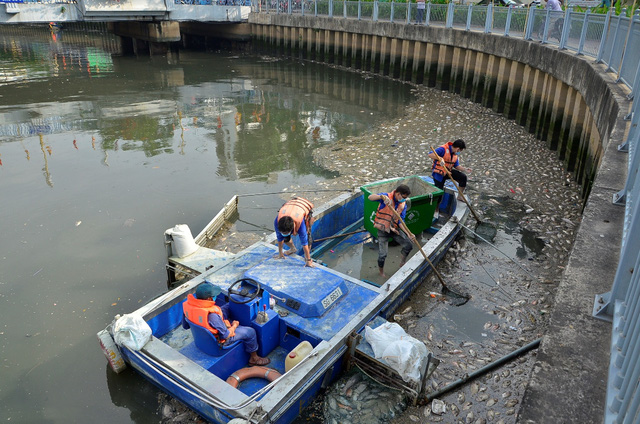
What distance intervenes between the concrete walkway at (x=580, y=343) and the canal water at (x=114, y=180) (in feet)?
15.1

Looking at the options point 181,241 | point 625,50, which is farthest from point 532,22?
point 181,241

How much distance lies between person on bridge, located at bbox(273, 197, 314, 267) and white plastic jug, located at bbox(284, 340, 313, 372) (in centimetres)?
162

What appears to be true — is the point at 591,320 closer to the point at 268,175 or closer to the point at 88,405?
the point at 88,405

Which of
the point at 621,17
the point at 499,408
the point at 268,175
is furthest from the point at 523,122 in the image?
the point at 499,408

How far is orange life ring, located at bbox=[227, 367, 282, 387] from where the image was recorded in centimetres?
556

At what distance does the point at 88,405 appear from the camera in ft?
19.4

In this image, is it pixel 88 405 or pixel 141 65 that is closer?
pixel 88 405

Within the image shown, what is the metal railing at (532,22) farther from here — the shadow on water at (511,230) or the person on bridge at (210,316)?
the person on bridge at (210,316)

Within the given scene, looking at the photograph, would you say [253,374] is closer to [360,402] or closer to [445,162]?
[360,402]

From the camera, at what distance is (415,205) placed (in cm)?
902

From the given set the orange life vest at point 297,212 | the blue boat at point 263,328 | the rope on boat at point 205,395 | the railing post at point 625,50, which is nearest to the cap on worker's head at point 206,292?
the blue boat at point 263,328

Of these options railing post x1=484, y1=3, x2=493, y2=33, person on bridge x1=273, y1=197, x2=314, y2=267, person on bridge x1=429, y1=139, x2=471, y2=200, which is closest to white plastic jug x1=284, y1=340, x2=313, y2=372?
person on bridge x1=273, y1=197, x2=314, y2=267

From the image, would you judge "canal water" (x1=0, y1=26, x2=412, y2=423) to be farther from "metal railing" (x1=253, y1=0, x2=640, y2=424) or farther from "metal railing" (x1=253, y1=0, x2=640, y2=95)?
"metal railing" (x1=253, y1=0, x2=640, y2=424)

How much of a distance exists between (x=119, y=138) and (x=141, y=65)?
1932cm
